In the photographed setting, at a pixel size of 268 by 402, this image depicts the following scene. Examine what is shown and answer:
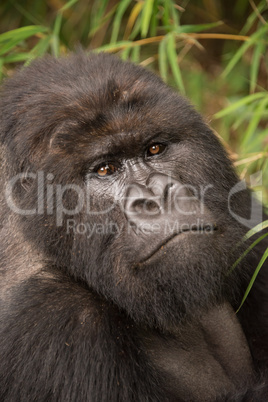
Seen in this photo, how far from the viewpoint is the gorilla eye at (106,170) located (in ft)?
7.99

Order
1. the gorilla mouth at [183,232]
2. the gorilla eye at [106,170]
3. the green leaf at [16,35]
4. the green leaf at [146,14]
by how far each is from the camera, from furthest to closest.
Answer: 1. the green leaf at [16,35]
2. the green leaf at [146,14]
3. the gorilla eye at [106,170]
4. the gorilla mouth at [183,232]

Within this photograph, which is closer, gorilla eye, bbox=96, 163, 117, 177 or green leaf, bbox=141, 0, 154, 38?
gorilla eye, bbox=96, 163, 117, 177

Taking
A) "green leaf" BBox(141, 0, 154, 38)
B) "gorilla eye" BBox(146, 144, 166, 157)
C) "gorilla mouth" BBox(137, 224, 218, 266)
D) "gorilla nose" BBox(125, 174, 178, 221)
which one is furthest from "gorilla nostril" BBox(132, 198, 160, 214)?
"green leaf" BBox(141, 0, 154, 38)

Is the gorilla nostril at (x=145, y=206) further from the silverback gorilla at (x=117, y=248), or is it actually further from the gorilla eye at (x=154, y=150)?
the gorilla eye at (x=154, y=150)

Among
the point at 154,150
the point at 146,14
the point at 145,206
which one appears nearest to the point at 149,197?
the point at 145,206

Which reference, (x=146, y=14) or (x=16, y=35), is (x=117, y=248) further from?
(x=16, y=35)

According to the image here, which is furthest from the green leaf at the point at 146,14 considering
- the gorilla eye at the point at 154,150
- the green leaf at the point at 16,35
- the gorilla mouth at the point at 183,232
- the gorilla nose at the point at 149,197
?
the gorilla mouth at the point at 183,232

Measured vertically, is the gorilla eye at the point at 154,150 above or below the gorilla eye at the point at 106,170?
above

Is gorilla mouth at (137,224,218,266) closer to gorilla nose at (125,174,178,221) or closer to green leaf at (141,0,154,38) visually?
gorilla nose at (125,174,178,221)

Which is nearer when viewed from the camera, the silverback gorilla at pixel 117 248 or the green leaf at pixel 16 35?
the silverback gorilla at pixel 117 248

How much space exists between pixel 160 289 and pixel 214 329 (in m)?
0.43

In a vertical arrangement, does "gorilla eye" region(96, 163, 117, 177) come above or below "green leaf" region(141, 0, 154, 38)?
below

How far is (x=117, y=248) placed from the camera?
7.68 feet

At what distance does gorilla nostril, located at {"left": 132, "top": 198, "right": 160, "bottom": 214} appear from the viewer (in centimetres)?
226
